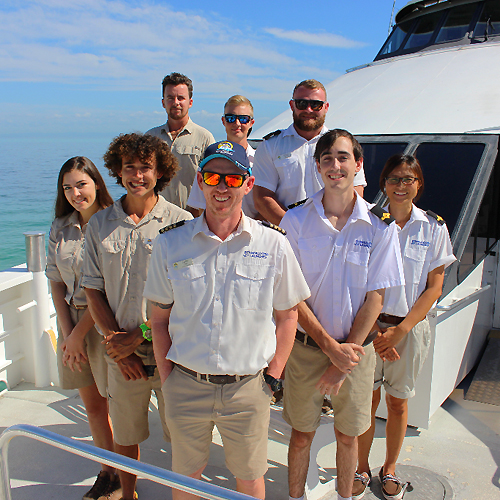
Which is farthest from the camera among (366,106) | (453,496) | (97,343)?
(366,106)

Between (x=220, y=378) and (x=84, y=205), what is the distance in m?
1.32

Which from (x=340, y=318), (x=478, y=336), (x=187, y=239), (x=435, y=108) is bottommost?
(x=478, y=336)

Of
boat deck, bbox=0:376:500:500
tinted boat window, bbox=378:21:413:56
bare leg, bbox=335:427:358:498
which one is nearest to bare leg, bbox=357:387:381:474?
boat deck, bbox=0:376:500:500

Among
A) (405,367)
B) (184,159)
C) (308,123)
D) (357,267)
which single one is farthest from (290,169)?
(405,367)

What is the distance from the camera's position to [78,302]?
8.78ft

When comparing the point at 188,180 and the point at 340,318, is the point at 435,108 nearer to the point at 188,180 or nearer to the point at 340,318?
the point at 188,180

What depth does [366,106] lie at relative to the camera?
548cm

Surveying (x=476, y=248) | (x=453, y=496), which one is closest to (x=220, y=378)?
(x=453, y=496)

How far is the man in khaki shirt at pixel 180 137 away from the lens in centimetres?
398

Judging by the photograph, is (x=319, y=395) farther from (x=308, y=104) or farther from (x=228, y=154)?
(x=308, y=104)

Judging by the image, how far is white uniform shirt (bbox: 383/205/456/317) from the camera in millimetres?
2764

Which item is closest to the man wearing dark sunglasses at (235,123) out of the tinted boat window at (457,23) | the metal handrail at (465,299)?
the metal handrail at (465,299)

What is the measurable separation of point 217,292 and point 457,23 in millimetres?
6388

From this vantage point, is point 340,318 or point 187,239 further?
point 340,318
